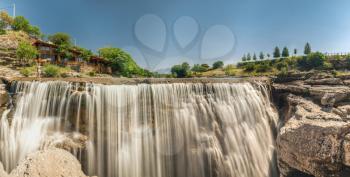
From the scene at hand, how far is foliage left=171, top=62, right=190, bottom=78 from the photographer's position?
7357 cm

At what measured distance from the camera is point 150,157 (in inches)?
674

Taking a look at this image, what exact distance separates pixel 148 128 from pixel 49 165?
723 centimetres

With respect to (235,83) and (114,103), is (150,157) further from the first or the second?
(235,83)

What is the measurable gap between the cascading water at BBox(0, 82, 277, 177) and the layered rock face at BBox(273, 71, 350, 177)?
3.04 metres

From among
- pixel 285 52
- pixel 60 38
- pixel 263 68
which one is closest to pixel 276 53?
pixel 285 52

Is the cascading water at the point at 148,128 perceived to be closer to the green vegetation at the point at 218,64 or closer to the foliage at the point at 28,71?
the foliage at the point at 28,71

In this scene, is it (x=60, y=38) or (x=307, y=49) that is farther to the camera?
(x=307, y=49)

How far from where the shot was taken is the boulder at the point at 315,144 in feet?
47.0

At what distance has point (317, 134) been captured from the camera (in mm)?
15023

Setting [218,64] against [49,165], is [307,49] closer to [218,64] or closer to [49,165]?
[218,64]

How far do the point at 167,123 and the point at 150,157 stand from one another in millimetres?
3057

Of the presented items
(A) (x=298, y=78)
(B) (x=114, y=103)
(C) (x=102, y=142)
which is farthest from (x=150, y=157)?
(A) (x=298, y=78)

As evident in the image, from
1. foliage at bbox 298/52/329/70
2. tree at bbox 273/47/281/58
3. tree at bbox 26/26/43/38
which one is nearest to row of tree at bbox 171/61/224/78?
tree at bbox 273/47/281/58

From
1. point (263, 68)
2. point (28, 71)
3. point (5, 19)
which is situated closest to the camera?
point (28, 71)
